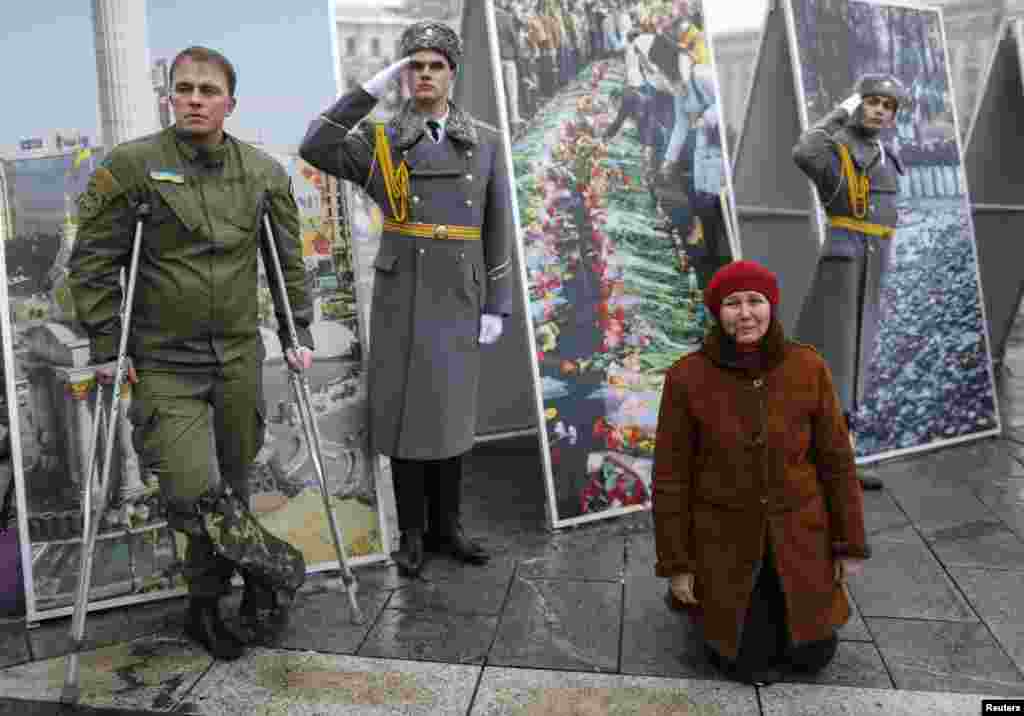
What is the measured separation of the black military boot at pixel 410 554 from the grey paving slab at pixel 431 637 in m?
0.34

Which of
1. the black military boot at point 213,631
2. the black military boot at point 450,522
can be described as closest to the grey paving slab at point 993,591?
the black military boot at point 450,522

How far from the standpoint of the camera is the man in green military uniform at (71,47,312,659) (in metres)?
3.13

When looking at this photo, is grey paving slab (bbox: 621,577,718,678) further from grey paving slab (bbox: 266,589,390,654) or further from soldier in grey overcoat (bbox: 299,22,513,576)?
grey paving slab (bbox: 266,589,390,654)

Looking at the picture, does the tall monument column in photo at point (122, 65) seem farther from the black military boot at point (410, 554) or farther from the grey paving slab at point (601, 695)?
the grey paving slab at point (601, 695)

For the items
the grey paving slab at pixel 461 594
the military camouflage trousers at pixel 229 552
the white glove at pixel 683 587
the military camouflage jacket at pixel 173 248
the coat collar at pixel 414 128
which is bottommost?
the grey paving slab at pixel 461 594

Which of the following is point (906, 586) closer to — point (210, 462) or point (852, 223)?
point (852, 223)

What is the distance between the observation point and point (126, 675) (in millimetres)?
3250

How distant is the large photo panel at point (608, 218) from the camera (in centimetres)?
457

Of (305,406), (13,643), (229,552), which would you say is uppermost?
(305,406)

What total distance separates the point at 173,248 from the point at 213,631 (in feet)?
4.17

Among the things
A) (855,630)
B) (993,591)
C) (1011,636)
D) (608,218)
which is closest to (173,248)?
(608,218)

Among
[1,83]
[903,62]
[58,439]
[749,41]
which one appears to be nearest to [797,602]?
[58,439]

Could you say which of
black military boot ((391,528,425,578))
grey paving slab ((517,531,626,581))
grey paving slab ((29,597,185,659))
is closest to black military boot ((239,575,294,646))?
grey paving slab ((29,597,185,659))

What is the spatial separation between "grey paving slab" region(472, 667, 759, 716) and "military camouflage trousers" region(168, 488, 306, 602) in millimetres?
761
